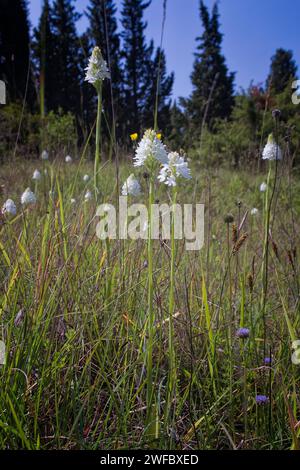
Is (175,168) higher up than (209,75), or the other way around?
(209,75)

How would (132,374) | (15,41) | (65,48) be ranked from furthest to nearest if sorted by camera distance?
1. (65,48)
2. (15,41)
3. (132,374)

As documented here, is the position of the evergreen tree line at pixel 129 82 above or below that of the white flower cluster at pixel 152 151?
above

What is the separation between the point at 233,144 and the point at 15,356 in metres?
7.23

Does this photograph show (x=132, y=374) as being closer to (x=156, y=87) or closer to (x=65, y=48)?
(x=156, y=87)

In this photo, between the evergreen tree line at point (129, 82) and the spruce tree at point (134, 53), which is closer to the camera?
the evergreen tree line at point (129, 82)

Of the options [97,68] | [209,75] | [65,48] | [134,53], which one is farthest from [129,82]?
[97,68]

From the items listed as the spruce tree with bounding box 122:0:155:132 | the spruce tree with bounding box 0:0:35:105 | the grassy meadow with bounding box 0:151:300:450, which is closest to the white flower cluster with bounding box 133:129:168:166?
the grassy meadow with bounding box 0:151:300:450

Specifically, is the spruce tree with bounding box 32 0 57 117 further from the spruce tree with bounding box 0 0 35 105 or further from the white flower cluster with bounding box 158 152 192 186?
the white flower cluster with bounding box 158 152 192 186

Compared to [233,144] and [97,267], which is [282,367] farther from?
[233,144]

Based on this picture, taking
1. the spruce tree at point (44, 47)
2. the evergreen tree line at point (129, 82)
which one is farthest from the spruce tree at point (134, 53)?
the spruce tree at point (44, 47)

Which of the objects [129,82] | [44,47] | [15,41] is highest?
[129,82]

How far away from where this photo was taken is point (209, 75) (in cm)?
880

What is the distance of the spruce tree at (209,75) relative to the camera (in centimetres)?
325

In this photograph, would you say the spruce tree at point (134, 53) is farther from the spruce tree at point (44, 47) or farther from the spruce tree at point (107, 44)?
the spruce tree at point (44, 47)
